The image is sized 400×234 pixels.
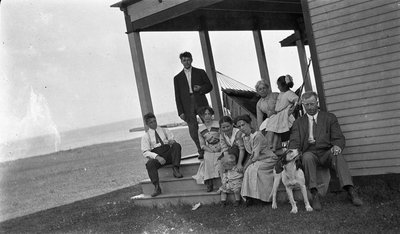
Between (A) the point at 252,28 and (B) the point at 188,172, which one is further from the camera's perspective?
(A) the point at 252,28

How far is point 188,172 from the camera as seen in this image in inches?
339

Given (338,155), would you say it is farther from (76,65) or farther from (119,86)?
(119,86)

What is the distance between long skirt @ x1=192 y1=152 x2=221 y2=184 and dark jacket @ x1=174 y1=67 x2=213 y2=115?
4.50ft

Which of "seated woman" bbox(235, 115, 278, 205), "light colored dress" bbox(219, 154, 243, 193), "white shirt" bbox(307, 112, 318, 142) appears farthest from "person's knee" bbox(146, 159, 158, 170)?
"white shirt" bbox(307, 112, 318, 142)

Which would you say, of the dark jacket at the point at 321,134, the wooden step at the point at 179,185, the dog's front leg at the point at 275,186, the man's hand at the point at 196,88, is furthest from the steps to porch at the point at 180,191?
the dark jacket at the point at 321,134

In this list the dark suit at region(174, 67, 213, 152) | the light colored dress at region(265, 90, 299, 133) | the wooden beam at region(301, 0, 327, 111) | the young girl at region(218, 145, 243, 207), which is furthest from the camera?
the dark suit at region(174, 67, 213, 152)

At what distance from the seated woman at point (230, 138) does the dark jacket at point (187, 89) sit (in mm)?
1390

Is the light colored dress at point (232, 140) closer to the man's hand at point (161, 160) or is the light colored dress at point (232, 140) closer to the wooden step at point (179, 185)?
the wooden step at point (179, 185)

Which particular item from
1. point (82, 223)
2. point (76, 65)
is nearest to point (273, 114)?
point (82, 223)

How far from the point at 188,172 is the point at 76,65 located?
156 ft

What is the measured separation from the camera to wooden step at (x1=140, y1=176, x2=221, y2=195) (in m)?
8.26

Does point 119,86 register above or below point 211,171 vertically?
above

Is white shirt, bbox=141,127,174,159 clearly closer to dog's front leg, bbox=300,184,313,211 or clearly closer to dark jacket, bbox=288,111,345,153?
dark jacket, bbox=288,111,345,153

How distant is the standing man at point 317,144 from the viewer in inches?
250
